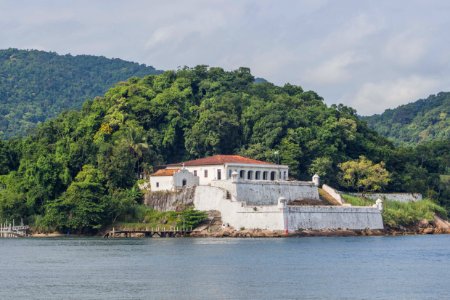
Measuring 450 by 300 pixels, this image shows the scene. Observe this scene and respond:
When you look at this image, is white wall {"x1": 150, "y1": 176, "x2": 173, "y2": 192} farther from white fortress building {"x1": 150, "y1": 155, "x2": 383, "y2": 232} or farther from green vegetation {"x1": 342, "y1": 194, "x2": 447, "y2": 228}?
green vegetation {"x1": 342, "y1": 194, "x2": 447, "y2": 228}

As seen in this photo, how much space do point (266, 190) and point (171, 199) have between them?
28.7ft

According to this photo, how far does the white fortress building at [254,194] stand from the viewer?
274 ft

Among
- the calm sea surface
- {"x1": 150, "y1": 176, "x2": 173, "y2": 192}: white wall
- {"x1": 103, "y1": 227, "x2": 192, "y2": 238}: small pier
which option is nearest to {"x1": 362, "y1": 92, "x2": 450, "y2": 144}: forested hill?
{"x1": 150, "y1": 176, "x2": 173, "y2": 192}: white wall

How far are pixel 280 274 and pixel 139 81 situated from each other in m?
60.1

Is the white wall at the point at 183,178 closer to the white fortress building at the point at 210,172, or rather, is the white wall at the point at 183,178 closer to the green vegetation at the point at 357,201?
the white fortress building at the point at 210,172

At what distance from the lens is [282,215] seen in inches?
3228

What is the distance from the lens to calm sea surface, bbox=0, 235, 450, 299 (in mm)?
47594

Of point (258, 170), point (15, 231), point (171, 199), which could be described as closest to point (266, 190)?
point (258, 170)

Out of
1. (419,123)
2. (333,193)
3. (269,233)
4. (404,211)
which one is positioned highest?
(419,123)

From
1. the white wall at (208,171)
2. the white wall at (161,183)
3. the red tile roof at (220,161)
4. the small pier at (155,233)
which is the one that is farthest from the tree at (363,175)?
the small pier at (155,233)

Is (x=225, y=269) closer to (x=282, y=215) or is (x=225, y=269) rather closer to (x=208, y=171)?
(x=282, y=215)

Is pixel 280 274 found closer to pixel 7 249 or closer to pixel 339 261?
pixel 339 261

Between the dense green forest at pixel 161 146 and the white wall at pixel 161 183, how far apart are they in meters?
1.64

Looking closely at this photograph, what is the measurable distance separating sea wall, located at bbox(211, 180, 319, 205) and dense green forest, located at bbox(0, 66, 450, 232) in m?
5.28
